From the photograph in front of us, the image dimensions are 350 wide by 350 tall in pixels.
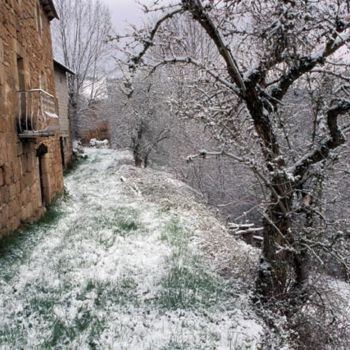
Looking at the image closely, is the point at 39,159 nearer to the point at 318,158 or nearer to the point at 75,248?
the point at 75,248

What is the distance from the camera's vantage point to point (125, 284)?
5.80 meters

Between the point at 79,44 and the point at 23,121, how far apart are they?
2047 cm

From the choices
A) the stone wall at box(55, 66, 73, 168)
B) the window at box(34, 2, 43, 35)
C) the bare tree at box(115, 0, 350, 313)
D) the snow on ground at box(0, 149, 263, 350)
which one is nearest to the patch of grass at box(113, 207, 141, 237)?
the snow on ground at box(0, 149, 263, 350)

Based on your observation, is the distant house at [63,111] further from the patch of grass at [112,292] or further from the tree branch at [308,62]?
the tree branch at [308,62]

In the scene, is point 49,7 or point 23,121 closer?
point 23,121

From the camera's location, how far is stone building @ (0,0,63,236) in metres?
7.17

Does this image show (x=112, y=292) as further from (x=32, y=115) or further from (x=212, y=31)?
(x=32, y=115)

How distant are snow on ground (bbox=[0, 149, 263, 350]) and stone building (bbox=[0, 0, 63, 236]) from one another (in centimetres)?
63

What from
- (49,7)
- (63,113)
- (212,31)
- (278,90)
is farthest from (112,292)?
(63,113)

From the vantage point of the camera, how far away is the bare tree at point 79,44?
2656 centimetres

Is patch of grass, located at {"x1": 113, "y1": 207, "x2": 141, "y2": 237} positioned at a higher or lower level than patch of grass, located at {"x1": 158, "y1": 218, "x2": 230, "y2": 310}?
higher

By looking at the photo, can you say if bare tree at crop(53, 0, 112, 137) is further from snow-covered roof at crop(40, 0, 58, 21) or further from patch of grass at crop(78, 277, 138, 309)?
patch of grass at crop(78, 277, 138, 309)

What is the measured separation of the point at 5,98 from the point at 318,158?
17.9ft

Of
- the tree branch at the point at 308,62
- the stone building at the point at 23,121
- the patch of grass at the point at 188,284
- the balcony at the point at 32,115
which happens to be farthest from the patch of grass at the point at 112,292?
the balcony at the point at 32,115
